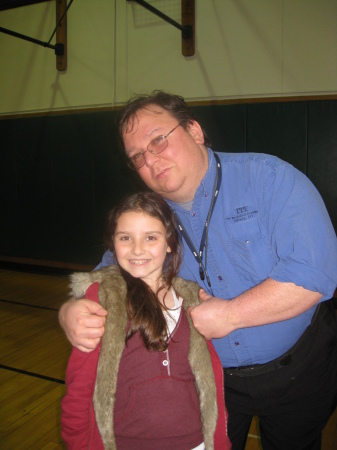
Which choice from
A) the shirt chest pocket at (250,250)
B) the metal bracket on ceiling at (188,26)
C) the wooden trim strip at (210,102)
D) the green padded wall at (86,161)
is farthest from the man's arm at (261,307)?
the metal bracket on ceiling at (188,26)

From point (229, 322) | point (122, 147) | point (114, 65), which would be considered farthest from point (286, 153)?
point (229, 322)

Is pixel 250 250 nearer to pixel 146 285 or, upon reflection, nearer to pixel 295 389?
pixel 146 285

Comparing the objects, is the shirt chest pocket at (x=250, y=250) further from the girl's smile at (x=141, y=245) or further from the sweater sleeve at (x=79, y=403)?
the sweater sleeve at (x=79, y=403)

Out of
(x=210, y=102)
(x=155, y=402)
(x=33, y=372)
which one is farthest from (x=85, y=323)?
(x=210, y=102)

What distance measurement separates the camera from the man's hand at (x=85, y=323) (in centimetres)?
115

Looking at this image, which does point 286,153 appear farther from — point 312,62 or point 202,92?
point 202,92

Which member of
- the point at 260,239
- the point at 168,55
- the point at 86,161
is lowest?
the point at 260,239

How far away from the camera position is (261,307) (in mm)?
1085

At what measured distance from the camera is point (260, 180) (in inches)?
48.5

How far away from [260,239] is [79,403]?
836 mm

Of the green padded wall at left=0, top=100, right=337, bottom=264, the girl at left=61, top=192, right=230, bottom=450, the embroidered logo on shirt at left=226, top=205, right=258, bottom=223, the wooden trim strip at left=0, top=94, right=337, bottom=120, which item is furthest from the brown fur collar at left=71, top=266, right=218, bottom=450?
the wooden trim strip at left=0, top=94, right=337, bottom=120

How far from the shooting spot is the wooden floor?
2371 mm

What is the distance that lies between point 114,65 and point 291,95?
2956mm

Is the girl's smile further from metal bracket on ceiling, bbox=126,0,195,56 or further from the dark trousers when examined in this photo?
metal bracket on ceiling, bbox=126,0,195,56
